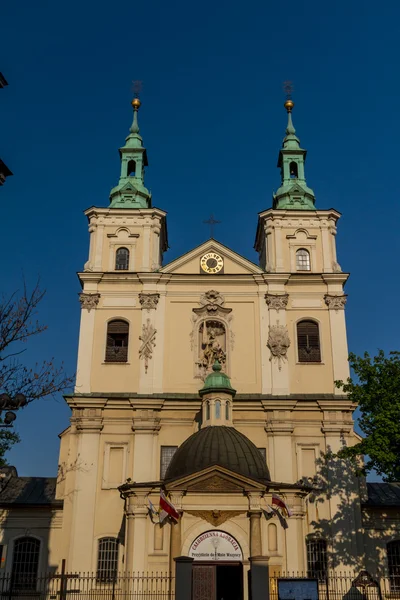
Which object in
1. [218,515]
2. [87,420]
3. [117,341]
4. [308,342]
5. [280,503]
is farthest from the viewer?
[117,341]

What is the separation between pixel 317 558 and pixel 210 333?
38.5ft

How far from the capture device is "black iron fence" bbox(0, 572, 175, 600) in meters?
25.6

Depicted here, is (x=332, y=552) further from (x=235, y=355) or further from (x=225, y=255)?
(x=225, y=255)

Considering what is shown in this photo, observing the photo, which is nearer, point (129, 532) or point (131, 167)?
point (129, 532)

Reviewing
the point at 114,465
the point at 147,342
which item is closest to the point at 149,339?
the point at 147,342

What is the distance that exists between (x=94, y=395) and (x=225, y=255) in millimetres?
10224

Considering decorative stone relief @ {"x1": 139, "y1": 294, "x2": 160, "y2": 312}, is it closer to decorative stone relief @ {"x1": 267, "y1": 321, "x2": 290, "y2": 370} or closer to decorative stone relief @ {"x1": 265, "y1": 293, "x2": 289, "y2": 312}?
decorative stone relief @ {"x1": 265, "y1": 293, "x2": 289, "y2": 312}

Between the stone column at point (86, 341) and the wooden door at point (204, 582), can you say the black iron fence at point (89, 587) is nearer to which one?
the wooden door at point (204, 582)

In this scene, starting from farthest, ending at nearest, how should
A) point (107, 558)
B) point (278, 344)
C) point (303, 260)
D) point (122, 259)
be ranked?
point (303, 260) → point (122, 259) → point (278, 344) → point (107, 558)

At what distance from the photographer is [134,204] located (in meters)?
38.4

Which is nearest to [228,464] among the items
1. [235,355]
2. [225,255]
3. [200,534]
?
[200,534]

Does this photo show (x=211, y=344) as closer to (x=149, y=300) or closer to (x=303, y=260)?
(x=149, y=300)

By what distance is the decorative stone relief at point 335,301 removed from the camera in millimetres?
35281

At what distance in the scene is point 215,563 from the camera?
Result: 84.3 ft
